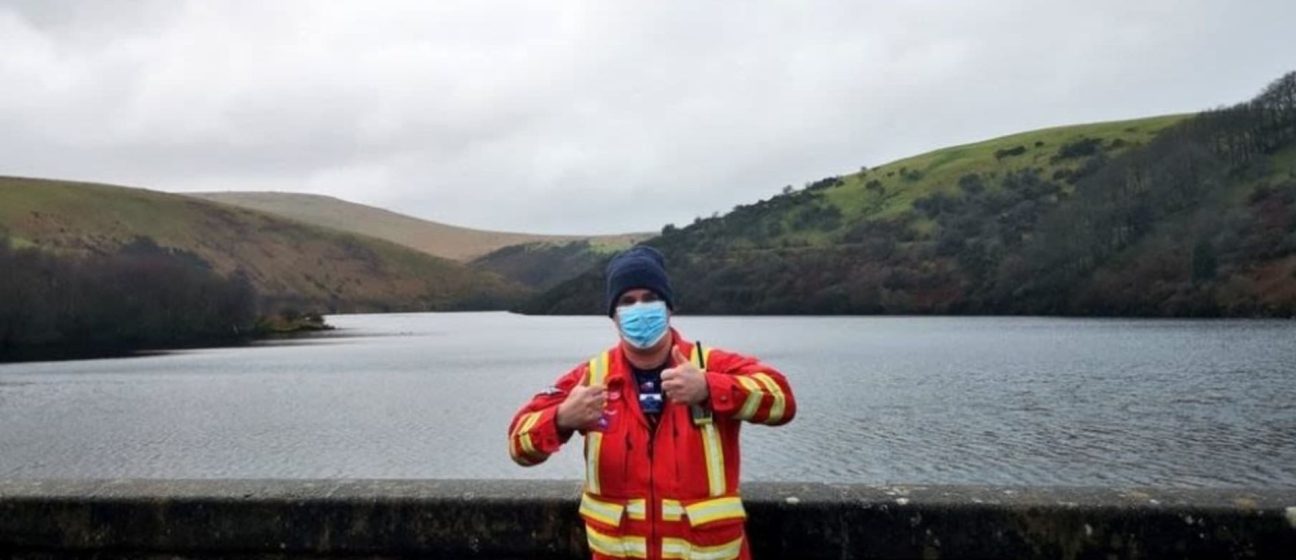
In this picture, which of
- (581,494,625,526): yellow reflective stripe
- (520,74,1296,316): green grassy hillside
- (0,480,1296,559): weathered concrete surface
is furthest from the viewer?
(520,74,1296,316): green grassy hillside

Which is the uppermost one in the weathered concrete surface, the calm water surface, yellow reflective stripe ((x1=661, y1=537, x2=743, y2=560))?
yellow reflective stripe ((x1=661, y1=537, x2=743, y2=560))

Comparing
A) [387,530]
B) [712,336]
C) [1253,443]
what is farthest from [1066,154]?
[387,530]

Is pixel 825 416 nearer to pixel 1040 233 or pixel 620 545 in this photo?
pixel 620 545

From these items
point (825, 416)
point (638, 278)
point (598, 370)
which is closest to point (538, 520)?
point (598, 370)

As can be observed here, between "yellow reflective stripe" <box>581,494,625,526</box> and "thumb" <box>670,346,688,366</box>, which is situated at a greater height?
"thumb" <box>670,346,688,366</box>

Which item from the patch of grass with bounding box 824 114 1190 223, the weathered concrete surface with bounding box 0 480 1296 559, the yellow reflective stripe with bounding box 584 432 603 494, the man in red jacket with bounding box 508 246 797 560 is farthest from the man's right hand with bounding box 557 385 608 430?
the patch of grass with bounding box 824 114 1190 223

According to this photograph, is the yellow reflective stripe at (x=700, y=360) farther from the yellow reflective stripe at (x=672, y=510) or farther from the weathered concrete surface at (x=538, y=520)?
the weathered concrete surface at (x=538, y=520)

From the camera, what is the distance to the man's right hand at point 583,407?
326 centimetres

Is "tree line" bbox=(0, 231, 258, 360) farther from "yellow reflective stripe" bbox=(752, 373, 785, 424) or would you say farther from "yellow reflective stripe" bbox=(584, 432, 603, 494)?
"yellow reflective stripe" bbox=(752, 373, 785, 424)

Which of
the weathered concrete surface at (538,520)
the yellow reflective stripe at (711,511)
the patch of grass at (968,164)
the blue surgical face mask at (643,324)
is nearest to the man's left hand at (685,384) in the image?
the blue surgical face mask at (643,324)

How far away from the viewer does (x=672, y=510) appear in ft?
10.8

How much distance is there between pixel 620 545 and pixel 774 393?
2.38ft

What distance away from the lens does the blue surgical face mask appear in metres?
3.44

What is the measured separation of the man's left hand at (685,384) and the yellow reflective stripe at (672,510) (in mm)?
349
